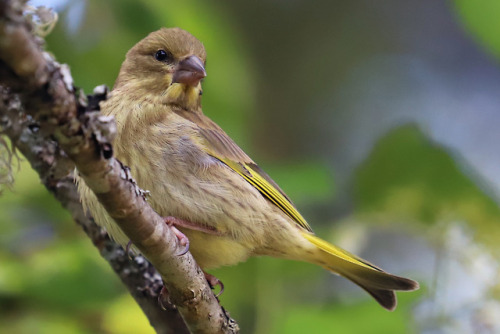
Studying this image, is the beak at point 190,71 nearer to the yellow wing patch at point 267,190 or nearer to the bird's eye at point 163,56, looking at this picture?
the bird's eye at point 163,56

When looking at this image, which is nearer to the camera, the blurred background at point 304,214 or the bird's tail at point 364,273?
the blurred background at point 304,214

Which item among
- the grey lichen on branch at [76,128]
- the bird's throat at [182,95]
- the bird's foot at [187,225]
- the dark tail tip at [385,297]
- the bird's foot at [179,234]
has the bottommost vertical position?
the grey lichen on branch at [76,128]

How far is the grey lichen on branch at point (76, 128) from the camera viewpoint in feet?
4.17

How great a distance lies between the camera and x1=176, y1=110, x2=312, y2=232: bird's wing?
2969 mm

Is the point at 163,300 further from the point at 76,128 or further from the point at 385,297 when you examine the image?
the point at 76,128

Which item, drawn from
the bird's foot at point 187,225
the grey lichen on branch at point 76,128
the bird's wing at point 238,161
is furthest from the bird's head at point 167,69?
the grey lichen on branch at point 76,128

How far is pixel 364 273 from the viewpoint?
325 centimetres

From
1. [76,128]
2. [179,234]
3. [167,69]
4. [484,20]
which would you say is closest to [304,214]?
[167,69]

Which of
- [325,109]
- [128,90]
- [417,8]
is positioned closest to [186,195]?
[128,90]

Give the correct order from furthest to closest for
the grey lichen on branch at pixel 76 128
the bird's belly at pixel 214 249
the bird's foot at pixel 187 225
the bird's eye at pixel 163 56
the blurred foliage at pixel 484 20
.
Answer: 1. the bird's eye at pixel 163 56
2. the blurred foliage at pixel 484 20
3. the bird's belly at pixel 214 249
4. the bird's foot at pixel 187 225
5. the grey lichen on branch at pixel 76 128

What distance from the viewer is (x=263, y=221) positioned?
2930mm

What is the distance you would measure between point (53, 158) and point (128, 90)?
0.64 meters

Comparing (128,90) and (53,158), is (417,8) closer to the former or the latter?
(128,90)

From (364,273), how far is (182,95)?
1.23 meters
